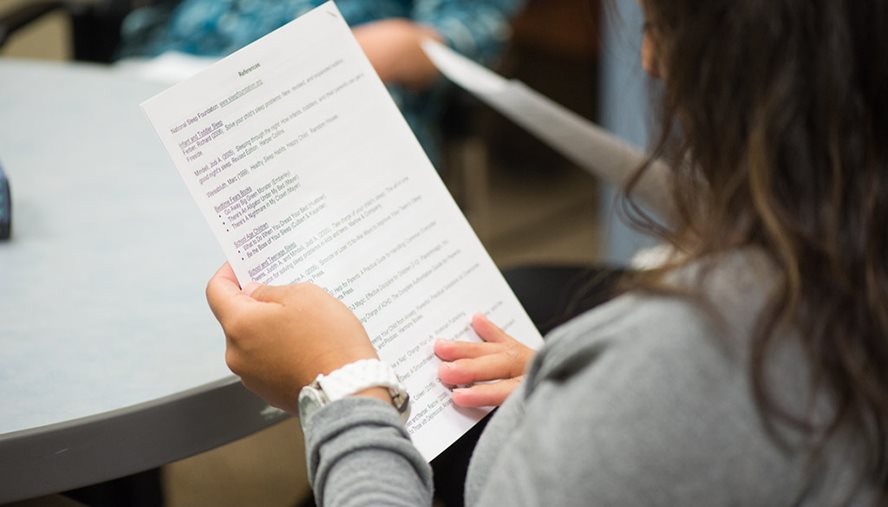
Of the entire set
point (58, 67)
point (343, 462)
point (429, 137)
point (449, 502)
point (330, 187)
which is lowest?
point (449, 502)

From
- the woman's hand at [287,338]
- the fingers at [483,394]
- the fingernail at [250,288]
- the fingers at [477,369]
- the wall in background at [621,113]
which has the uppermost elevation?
the fingernail at [250,288]

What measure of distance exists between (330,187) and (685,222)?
265 millimetres

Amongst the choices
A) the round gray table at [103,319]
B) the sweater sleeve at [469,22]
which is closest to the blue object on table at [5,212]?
the round gray table at [103,319]

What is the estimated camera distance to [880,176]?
0.53 metres

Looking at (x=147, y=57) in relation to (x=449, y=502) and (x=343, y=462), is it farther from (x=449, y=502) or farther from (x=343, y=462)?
(x=343, y=462)

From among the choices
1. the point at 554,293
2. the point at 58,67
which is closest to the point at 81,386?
the point at 554,293

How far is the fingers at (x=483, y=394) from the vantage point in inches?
29.8

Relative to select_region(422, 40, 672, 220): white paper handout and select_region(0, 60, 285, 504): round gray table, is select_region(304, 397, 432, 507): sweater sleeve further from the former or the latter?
select_region(422, 40, 672, 220): white paper handout

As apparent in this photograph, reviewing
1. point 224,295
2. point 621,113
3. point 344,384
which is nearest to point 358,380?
point 344,384

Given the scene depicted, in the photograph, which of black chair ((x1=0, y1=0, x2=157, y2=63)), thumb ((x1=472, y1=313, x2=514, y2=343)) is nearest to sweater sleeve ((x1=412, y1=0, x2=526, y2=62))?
black chair ((x1=0, y1=0, x2=157, y2=63))

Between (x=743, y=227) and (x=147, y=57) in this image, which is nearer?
(x=743, y=227)

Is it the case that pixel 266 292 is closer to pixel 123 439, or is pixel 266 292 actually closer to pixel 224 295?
pixel 224 295

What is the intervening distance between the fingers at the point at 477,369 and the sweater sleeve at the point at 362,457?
111 millimetres

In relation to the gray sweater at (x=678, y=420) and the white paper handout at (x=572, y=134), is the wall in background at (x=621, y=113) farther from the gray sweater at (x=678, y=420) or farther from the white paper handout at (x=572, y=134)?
the gray sweater at (x=678, y=420)
